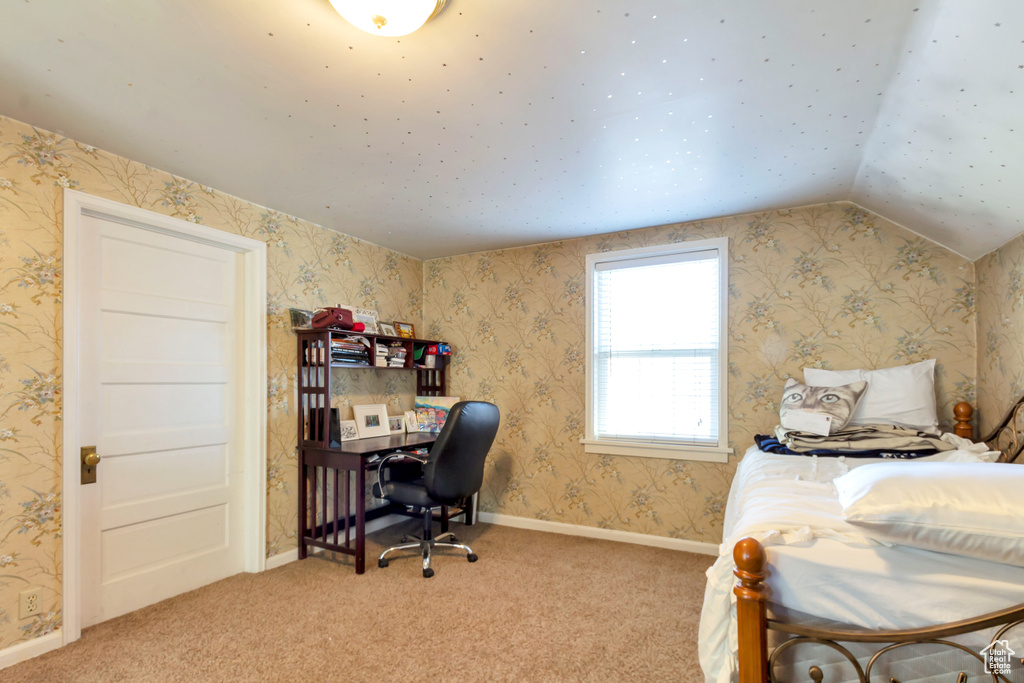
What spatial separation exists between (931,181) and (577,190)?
1578 millimetres

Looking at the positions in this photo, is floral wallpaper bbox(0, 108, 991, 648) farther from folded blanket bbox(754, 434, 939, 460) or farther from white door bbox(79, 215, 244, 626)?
folded blanket bbox(754, 434, 939, 460)

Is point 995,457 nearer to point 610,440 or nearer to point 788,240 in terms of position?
point 788,240

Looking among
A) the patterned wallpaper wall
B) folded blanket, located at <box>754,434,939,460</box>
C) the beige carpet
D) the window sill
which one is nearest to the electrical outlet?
the patterned wallpaper wall

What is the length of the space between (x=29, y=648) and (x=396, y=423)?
86.7 inches

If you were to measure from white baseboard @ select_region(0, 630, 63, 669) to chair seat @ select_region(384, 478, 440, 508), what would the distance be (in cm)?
153

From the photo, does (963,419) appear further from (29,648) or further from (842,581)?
(29,648)

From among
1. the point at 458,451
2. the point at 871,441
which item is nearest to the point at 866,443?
the point at 871,441

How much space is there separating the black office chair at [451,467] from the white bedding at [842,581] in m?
1.73

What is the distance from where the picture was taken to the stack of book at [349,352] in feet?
10.6

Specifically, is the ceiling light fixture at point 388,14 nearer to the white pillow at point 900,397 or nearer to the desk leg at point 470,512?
the white pillow at point 900,397

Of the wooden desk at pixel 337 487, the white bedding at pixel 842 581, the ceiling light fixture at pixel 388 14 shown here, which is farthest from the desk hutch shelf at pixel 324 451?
the white bedding at pixel 842 581

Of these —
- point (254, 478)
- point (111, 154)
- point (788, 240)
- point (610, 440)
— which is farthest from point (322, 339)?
point (788, 240)

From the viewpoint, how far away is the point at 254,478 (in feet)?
9.86

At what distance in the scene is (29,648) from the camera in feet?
6.74
